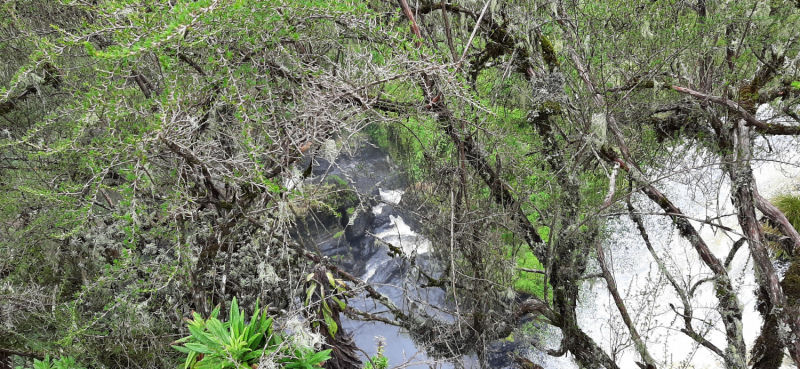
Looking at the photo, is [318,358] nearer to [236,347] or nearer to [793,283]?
[236,347]

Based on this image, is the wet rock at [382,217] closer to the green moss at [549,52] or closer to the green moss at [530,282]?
the green moss at [530,282]

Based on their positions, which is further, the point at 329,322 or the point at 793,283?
the point at 793,283

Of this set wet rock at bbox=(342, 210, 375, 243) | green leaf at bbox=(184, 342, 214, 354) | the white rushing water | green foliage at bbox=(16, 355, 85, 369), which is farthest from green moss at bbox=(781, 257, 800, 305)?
wet rock at bbox=(342, 210, 375, 243)

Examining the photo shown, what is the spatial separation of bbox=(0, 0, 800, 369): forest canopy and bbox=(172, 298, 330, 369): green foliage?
0.01 m

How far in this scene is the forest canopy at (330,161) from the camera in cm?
190

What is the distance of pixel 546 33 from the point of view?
10.5 ft

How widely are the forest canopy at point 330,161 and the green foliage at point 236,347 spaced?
13 mm

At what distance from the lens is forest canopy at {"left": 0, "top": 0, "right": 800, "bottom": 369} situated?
1.90 meters

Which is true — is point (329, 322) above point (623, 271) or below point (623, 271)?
below

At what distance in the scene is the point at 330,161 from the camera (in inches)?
85.0

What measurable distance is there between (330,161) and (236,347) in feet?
3.24

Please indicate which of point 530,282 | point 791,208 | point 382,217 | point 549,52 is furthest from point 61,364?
point 791,208

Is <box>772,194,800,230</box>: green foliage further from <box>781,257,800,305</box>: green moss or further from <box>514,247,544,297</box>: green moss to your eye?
<box>781,257,800,305</box>: green moss

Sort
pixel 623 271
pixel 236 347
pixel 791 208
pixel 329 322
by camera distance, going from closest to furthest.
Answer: pixel 236 347 → pixel 329 322 → pixel 791 208 → pixel 623 271
